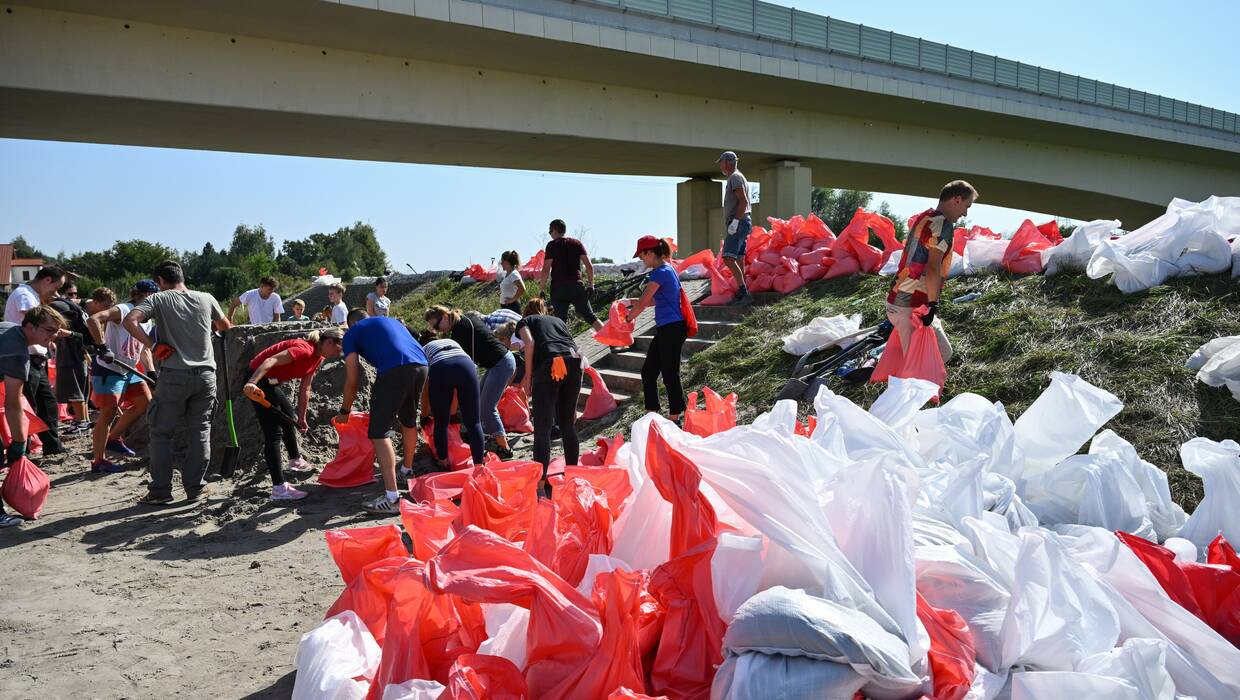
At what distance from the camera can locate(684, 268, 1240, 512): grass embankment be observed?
4.48m

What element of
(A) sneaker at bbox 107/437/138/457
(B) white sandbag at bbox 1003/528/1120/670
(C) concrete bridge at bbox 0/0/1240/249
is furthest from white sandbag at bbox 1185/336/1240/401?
(C) concrete bridge at bbox 0/0/1240/249

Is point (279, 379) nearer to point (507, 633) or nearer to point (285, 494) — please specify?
point (285, 494)

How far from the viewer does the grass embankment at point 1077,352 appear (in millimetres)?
4484

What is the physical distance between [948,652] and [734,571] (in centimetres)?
56

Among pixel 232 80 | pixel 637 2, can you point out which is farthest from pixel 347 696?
pixel 637 2

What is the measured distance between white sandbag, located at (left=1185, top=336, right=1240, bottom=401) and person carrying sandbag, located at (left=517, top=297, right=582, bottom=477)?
12.2 feet

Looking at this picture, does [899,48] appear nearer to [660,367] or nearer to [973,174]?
[973,174]

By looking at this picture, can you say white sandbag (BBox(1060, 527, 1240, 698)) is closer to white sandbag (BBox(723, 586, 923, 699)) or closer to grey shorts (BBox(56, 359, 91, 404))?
white sandbag (BBox(723, 586, 923, 699))

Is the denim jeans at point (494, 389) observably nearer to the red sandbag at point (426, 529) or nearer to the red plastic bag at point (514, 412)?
the red plastic bag at point (514, 412)

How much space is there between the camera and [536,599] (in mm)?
2055

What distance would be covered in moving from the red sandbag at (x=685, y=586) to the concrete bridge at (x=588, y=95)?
34.1 feet

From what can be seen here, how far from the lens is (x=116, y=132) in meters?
12.4

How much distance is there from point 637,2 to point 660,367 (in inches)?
356

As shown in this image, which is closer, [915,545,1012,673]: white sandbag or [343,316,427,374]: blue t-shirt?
[915,545,1012,673]: white sandbag
